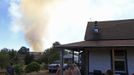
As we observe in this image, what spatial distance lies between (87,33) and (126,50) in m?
4.75

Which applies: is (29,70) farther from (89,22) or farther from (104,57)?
(104,57)

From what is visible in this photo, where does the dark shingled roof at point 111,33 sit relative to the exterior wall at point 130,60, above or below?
above

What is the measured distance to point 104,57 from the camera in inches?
739

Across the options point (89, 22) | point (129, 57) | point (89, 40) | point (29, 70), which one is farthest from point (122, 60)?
point (29, 70)

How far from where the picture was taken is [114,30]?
2122 cm

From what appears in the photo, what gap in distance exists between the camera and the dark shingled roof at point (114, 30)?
20156 millimetres

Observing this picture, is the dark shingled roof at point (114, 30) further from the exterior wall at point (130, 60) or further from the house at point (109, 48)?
the exterior wall at point (130, 60)

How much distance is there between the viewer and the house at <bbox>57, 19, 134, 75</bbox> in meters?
17.8

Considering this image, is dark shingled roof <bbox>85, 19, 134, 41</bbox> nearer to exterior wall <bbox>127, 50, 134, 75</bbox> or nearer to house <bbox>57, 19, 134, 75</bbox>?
house <bbox>57, 19, 134, 75</bbox>

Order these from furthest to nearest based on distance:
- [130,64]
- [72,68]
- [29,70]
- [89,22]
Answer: [29,70] < [89,22] < [130,64] < [72,68]

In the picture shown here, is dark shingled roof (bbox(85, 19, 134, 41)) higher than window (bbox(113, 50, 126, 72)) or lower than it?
higher

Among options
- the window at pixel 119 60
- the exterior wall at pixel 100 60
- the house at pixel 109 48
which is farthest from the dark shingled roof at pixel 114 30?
the exterior wall at pixel 100 60

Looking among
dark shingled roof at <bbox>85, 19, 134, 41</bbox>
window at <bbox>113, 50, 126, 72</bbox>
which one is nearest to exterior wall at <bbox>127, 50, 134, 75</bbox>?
window at <bbox>113, 50, 126, 72</bbox>

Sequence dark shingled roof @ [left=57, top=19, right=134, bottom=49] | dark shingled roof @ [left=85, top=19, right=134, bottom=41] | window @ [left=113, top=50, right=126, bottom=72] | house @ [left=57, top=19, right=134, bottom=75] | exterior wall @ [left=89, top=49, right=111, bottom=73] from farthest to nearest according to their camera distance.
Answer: dark shingled roof @ [left=85, top=19, right=134, bottom=41] → dark shingled roof @ [left=57, top=19, right=134, bottom=49] → exterior wall @ [left=89, top=49, right=111, bottom=73] → window @ [left=113, top=50, right=126, bottom=72] → house @ [left=57, top=19, right=134, bottom=75]
